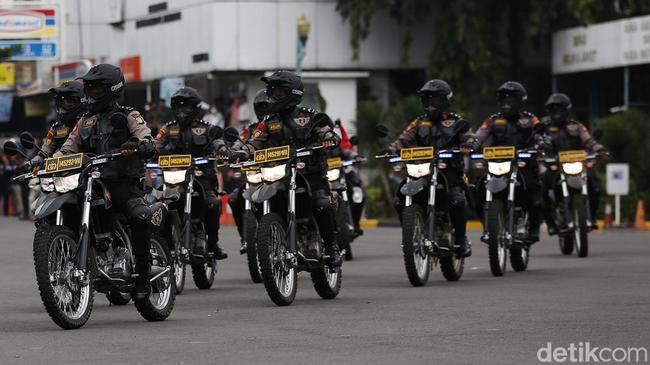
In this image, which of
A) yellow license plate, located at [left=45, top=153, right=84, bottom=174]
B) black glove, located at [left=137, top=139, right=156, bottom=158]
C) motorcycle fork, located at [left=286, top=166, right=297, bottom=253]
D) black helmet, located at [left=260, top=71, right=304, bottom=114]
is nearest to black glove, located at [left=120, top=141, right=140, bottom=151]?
black glove, located at [left=137, top=139, right=156, bottom=158]

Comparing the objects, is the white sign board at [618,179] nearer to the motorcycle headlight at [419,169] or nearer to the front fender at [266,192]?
the motorcycle headlight at [419,169]

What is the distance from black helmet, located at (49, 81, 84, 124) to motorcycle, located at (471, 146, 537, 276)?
457 centimetres

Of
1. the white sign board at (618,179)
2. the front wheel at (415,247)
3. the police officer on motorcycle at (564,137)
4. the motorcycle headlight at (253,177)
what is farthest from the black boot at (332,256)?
the white sign board at (618,179)

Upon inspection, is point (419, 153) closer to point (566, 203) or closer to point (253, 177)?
point (253, 177)

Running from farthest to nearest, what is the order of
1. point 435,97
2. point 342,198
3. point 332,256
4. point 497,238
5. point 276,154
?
1. point 342,198
2. point 497,238
3. point 435,97
4. point 332,256
5. point 276,154

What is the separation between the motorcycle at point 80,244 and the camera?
12.1m

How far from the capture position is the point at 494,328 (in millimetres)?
12016

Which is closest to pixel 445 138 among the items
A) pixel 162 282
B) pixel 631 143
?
pixel 162 282

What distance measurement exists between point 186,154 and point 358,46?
25.9 metres

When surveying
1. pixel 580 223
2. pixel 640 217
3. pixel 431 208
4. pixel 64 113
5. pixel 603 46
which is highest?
pixel 603 46

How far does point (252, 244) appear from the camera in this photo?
56.1 feet

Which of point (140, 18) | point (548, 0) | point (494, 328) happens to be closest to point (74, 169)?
point (494, 328)

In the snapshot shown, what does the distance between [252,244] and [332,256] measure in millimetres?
2201

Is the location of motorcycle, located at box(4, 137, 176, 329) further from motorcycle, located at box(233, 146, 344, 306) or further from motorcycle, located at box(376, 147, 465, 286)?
motorcycle, located at box(376, 147, 465, 286)
